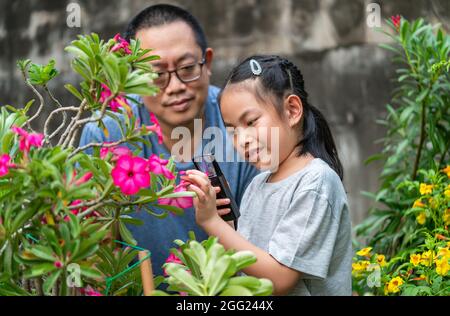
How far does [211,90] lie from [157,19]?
0.52 metres

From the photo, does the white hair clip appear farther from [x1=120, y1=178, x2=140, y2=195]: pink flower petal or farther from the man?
[x1=120, y1=178, x2=140, y2=195]: pink flower petal

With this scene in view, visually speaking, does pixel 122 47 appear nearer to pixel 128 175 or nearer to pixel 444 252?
pixel 128 175

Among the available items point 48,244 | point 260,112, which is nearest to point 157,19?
point 260,112

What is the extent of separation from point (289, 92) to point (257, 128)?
186 mm

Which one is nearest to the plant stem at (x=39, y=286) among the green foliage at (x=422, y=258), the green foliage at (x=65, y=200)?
the green foliage at (x=65, y=200)

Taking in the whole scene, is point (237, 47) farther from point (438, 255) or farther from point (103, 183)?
point (103, 183)

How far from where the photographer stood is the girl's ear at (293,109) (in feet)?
7.07

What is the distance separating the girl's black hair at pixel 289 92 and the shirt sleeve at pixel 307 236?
226 millimetres

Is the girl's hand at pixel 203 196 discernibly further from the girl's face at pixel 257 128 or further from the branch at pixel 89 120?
the branch at pixel 89 120

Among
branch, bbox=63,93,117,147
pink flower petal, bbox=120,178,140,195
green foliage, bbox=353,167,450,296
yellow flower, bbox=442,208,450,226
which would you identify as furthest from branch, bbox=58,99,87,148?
yellow flower, bbox=442,208,450,226

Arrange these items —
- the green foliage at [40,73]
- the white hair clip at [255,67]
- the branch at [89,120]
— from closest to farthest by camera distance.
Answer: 1. the branch at [89,120]
2. the green foliage at [40,73]
3. the white hair clip at [255,67]

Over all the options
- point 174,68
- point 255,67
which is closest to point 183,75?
point 174,68

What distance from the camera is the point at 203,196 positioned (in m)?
1.91

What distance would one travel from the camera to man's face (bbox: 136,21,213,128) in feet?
8.12
